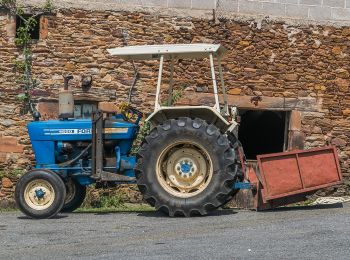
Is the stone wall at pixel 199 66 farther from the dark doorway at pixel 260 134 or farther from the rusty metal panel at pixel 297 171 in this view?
the rusty metal panel at pixel 297 171

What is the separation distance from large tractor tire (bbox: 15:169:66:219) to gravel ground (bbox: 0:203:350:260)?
185mm

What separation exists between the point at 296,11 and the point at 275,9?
14.8 inches

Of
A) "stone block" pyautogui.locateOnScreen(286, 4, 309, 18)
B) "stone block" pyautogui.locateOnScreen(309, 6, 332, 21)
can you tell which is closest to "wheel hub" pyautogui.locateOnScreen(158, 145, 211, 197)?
"stone block" pyautogui.locateOnScreen(286, 4, 309, 18)

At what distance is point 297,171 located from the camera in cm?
952

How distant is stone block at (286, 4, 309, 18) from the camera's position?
1328cm

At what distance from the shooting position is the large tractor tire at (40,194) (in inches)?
367

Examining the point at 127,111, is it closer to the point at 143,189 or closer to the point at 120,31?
the point at 143,189

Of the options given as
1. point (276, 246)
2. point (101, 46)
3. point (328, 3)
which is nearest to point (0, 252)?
point (276, 246)

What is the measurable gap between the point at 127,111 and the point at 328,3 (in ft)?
16.4

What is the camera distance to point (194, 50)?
9.56 metres

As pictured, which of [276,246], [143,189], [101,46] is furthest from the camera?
[101,46]

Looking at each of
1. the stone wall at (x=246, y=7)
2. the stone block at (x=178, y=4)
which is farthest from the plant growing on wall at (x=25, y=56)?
the stone block at (x=178, y=4)

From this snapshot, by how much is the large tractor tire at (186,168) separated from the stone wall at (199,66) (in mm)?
3802

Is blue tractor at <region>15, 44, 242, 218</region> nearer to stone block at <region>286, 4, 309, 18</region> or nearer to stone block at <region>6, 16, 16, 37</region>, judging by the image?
stone block at <region>6, 16, 16, 37</region>
